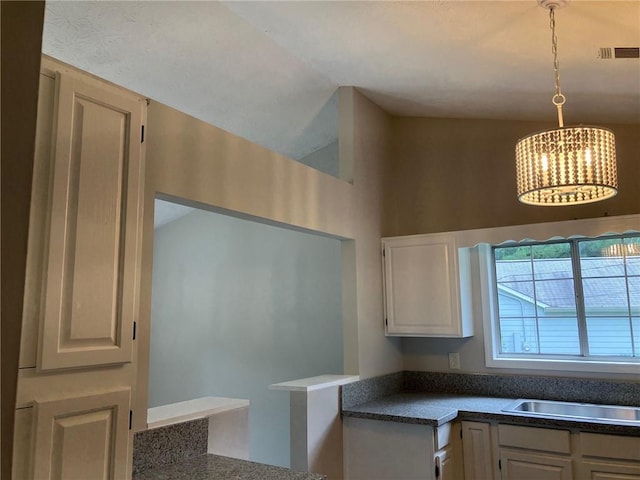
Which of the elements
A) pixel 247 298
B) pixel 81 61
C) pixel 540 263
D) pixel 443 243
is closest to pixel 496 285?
pixel 540 263

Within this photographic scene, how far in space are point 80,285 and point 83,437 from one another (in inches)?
16.8

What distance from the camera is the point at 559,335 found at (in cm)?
320

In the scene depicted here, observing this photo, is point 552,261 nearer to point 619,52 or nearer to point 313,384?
point 619,52

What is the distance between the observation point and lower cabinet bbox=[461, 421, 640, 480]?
239 centimetres

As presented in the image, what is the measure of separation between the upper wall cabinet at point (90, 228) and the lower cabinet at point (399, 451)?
5.76ft

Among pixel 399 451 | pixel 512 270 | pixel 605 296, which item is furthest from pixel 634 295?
pixel 399 451

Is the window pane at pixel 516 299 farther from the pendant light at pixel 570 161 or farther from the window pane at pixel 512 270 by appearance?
the pendant light at pixel 570 161

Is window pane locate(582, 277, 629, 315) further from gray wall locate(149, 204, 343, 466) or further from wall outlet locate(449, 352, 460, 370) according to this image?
gray wall locate(149, 204, 343, 466)

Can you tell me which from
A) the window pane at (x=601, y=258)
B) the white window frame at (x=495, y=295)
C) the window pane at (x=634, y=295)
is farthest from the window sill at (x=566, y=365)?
the window pane at (x=601, y=258)

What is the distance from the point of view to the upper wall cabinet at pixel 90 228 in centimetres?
134

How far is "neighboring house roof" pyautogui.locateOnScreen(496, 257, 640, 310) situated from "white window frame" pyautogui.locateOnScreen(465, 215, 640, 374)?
0.14m

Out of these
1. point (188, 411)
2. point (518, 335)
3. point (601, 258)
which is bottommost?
point (188, 411)

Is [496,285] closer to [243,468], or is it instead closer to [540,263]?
[540,263]

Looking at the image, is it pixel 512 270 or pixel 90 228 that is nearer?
→ pixel 90 228
